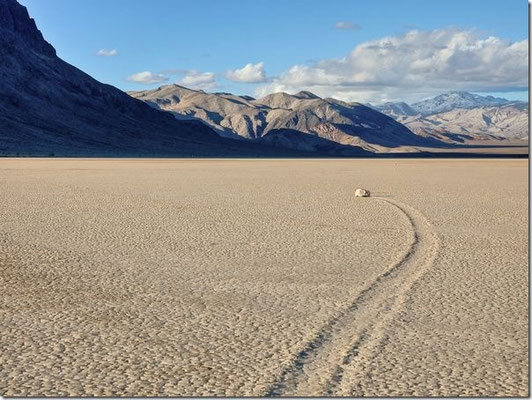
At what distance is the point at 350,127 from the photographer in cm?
18088

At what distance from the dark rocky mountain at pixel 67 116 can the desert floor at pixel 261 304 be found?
65901mm

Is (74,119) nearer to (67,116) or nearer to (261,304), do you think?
(67,116)

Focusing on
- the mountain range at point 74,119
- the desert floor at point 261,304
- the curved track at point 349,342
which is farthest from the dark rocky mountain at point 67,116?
the curved track at point 349,342

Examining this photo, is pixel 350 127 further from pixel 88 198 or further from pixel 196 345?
pixel 196 345

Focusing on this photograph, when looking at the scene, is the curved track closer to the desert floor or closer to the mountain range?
the desert floor

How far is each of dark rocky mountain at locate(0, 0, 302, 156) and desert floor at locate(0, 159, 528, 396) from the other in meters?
65.9

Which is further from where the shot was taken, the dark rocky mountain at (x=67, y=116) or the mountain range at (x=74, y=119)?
the mountain range at (x=74, y=119)

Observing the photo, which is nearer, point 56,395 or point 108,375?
point 56,395

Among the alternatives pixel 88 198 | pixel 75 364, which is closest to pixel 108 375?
pixel 75 364

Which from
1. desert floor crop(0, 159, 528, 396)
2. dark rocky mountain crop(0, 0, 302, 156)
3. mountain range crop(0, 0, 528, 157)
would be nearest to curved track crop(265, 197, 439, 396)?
desert floor crop(0, 159, 528, 396)

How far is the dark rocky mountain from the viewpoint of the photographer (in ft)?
282

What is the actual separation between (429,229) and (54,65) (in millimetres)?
104899

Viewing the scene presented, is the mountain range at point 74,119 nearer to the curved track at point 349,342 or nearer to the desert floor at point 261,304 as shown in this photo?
the desert floor at point 261,304

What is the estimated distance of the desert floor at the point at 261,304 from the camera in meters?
5.75
